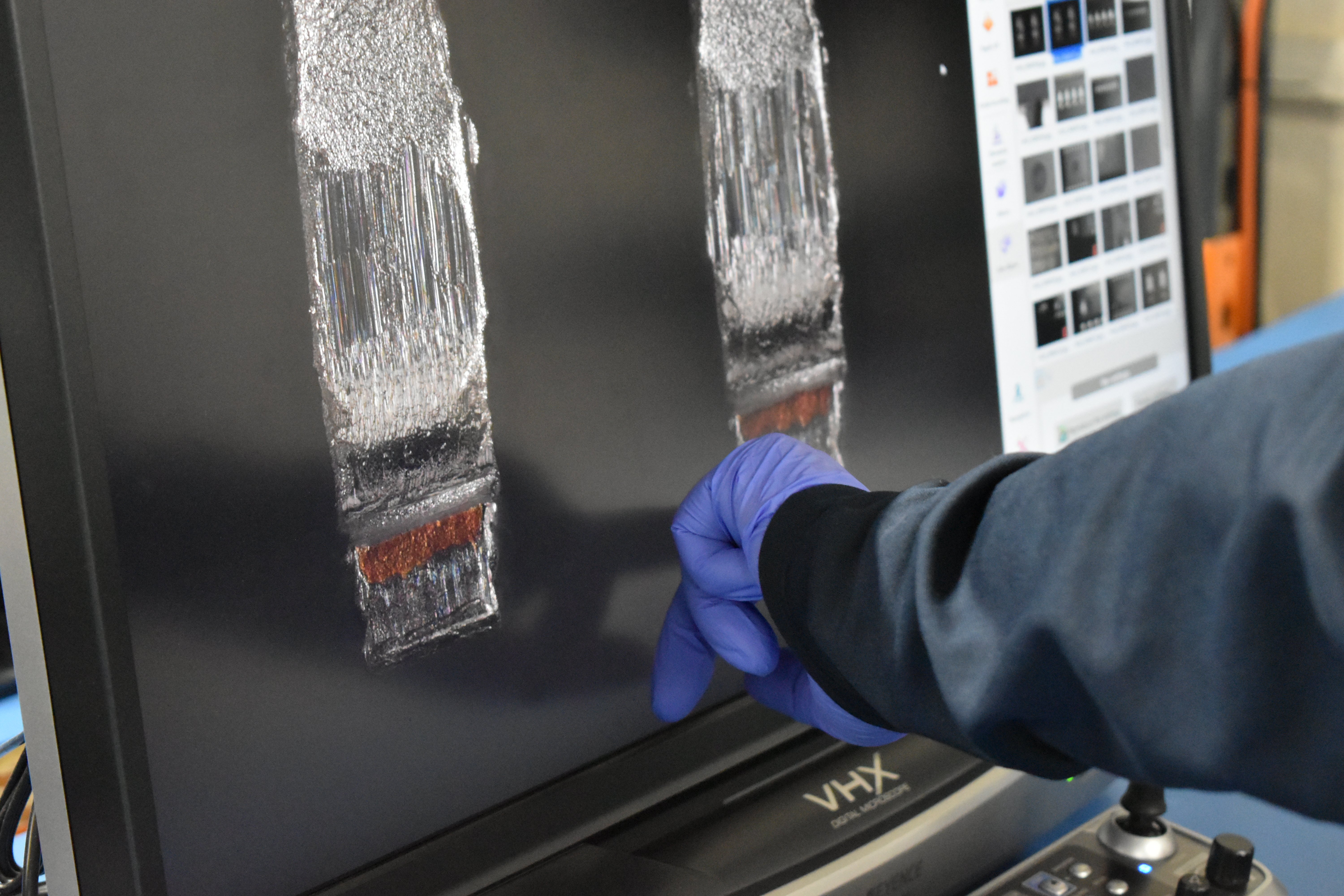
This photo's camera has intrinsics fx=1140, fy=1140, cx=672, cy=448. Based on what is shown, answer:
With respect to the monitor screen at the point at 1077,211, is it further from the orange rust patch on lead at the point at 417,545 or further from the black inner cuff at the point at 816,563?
the orange rust patch on lead at the point at 417,545

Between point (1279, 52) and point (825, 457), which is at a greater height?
point (1279, 52)

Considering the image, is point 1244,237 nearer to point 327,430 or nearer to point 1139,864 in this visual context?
point 1139,864

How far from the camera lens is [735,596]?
0.67 m

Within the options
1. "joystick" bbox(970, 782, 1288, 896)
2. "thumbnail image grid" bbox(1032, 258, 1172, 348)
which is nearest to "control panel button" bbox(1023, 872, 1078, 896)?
"joystick" bbox(970, 782, 1288, 896)

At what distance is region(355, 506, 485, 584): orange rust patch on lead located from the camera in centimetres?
57

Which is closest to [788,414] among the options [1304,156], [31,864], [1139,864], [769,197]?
[769,197]

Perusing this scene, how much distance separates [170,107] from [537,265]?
0.20 meters

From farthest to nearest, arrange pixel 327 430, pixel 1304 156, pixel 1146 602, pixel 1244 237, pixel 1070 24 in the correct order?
pixel 1304 156
pixel 1244 237
pixel 1070 24
pixel 327 430
pixel 1146 602

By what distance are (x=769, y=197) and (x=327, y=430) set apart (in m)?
0.32

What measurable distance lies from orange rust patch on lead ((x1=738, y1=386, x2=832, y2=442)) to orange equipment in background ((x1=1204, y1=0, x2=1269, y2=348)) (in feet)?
7.65

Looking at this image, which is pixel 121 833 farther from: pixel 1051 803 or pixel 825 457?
pixel 1051 803

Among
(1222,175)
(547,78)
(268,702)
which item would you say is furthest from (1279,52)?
(268,702)

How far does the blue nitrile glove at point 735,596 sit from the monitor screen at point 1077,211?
0.27m

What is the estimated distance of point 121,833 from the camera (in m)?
0.49
